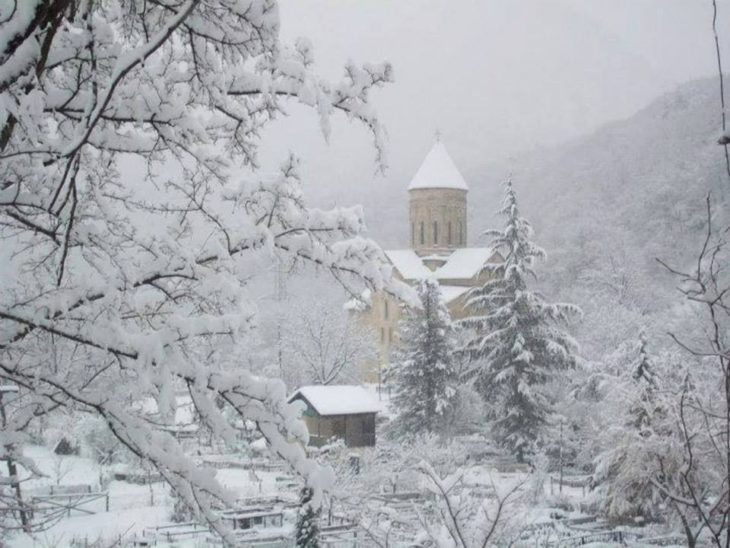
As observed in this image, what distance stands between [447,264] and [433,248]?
1.81 metres

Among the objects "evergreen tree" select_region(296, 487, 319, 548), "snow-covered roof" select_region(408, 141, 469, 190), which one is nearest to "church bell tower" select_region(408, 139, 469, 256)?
"snow-covered roof" select_region(408, 141, 469, 190)

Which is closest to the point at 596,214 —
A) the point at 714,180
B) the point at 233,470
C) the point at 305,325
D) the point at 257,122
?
the point at 714,180

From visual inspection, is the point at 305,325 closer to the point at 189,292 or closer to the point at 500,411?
the point at 500,411

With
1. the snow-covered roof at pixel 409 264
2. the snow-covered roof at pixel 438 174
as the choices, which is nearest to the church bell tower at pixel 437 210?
the snow-covered roof at pixel 438 174

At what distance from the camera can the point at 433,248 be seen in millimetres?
50656

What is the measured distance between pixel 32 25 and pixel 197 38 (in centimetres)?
139

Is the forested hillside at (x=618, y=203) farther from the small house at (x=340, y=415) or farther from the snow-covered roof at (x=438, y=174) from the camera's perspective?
the small house at (x=340, y=415)

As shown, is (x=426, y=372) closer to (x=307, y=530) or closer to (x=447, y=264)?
(x=307, y=530)

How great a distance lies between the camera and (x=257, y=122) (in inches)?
152

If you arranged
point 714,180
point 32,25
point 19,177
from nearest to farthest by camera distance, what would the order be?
point 32,25 < point 19,177 < point 714,180

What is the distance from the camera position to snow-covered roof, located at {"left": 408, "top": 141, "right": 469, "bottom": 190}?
5019 cm

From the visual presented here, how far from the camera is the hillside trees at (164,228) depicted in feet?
10.00

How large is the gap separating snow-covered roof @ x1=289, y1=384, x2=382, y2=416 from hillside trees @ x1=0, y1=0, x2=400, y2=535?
2476 cm

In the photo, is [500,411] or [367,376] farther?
[367,376]
